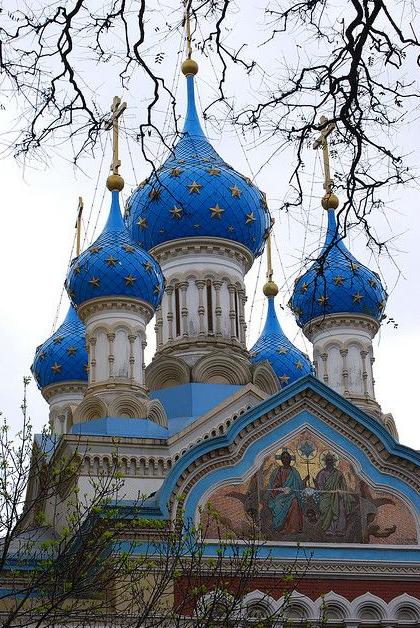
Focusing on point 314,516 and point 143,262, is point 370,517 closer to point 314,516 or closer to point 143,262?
point 314,516

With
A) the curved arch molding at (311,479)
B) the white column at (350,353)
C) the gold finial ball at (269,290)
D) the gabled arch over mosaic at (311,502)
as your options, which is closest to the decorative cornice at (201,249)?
the white column at (350,353)

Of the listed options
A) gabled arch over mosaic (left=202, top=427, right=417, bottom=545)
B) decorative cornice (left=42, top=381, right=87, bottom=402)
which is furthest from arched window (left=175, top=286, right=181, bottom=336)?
gabled arch over mosaic (left=202, top=427, right=417, bottom=545)

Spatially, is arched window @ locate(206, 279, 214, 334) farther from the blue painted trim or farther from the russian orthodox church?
the blue painted trim

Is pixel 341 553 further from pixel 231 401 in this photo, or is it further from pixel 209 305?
pixel 209 305

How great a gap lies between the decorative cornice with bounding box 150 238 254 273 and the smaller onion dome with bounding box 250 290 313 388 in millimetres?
2724

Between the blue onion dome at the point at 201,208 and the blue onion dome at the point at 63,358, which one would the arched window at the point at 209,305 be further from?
the blue onion dome at the point at 63,358

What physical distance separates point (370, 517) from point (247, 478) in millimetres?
1565

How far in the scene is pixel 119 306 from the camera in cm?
1861

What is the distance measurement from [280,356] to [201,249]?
12.6 feet

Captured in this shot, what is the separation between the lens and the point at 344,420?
1509 centimetres

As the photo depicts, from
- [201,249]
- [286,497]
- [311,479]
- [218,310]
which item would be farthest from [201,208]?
[286,497]

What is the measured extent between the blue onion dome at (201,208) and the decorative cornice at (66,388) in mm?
3579

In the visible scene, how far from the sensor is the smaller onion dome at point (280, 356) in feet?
75.1

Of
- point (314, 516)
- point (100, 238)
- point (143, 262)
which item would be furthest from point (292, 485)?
point (100, 238)
